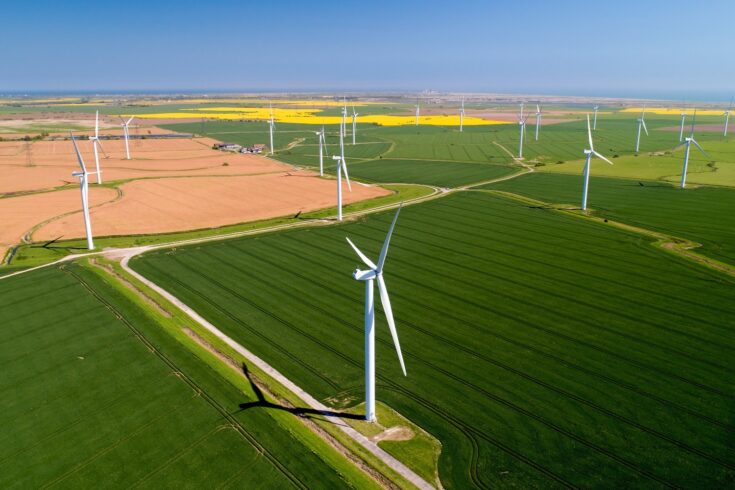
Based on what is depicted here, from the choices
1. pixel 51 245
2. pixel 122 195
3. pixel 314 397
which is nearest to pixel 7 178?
pixel 122 195

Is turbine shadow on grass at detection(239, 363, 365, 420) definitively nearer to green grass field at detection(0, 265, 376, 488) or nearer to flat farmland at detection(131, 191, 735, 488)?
green grass field at detection(0, 265, 376, 488)

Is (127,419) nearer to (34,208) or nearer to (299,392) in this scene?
(299,392)

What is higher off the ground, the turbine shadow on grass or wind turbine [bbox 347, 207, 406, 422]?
wind turbine [bbox 347, 207, 406, 422]

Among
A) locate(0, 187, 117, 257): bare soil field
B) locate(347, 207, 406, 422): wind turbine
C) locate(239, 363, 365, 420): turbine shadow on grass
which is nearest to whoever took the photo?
locate(347, 207, 406, 422): wind turbine

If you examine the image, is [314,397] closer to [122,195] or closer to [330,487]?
[330,487]

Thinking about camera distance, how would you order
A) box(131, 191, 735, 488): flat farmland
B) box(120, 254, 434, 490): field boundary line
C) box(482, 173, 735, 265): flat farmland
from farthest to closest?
box(482, 173, 735, 265): flat farmland < box(131, 191, 735, 488): flat farmland < box(120, 254, 434, 490): field boundary line

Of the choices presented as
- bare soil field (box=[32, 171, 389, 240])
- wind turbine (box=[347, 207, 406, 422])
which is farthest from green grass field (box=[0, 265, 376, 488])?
bare soil field (box=[32, 171, 389, 240])

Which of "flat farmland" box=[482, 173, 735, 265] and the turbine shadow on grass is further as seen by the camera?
"flat farmland" box=[482, 173, 735, 265]

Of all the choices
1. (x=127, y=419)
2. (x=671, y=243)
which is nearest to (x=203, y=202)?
(x=127, y=419)
